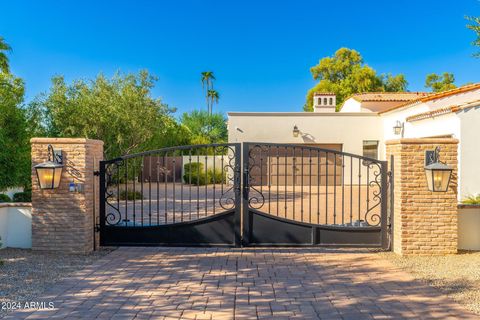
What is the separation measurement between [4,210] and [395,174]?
7006mm

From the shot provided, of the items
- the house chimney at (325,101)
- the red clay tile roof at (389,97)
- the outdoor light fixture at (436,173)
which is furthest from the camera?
the house chimney at (325,101)

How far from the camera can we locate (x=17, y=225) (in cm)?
802

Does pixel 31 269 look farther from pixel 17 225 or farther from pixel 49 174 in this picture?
pixel 17 225

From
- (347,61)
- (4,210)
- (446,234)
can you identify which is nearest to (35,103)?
(4,210)

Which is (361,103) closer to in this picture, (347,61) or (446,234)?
(347,61)

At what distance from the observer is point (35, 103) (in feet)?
53.4

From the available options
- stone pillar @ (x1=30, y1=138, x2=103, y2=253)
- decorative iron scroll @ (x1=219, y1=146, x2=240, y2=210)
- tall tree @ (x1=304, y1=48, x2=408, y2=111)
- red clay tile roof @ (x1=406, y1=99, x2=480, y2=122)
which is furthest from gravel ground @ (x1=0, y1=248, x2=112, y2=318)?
tall tree @ (x1=304, y1=48, x2=408, y2=111)

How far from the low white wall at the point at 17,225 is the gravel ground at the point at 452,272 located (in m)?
6.33

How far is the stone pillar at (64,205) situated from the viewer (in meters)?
7.56

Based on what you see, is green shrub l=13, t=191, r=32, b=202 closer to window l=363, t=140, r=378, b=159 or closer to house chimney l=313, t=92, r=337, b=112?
window l=363, t=140, r=378, b=159

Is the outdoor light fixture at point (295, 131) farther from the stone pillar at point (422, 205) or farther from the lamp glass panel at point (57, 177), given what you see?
the lamp glass panel at point (57, 177)

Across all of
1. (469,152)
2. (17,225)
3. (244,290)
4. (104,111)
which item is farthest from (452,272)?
(104,111)

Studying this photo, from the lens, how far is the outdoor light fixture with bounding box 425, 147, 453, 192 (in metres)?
7.21

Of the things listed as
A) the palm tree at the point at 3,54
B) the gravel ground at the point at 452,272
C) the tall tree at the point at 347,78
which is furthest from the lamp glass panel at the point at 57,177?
the tall tree at the point at 347,78
